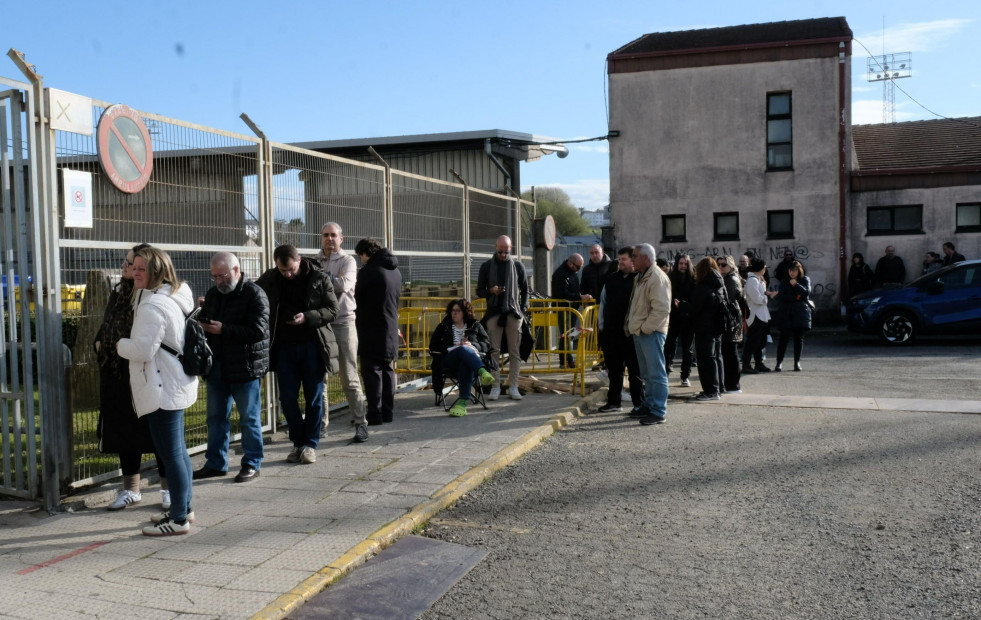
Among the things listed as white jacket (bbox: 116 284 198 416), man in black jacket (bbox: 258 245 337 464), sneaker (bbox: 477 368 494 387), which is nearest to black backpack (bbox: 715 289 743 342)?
sneaker (bbox: 477 368 494 387)

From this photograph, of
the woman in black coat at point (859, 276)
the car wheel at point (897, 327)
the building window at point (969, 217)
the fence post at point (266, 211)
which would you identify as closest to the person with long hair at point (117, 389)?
the fence post at point (266, 211)

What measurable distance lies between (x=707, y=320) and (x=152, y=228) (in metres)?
6.26

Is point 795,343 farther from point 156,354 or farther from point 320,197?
point 156,354

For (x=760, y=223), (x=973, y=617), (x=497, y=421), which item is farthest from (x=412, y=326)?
(x=760, y=223)

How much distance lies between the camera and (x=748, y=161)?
78.8ft

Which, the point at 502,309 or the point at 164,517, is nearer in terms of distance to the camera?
the point at 164,517

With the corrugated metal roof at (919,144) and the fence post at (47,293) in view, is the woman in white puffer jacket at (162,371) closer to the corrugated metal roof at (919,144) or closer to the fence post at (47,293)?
the fence post at (47,293)

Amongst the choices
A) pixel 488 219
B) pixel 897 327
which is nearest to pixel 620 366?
pixel 488 219

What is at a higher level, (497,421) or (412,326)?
(412,326)

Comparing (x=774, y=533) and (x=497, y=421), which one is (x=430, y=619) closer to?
(x=774, y=533)

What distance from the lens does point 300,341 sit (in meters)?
7.02

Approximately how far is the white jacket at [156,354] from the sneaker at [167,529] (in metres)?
0.67

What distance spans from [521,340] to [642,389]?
159cm

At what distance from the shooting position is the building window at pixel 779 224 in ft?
78.4
